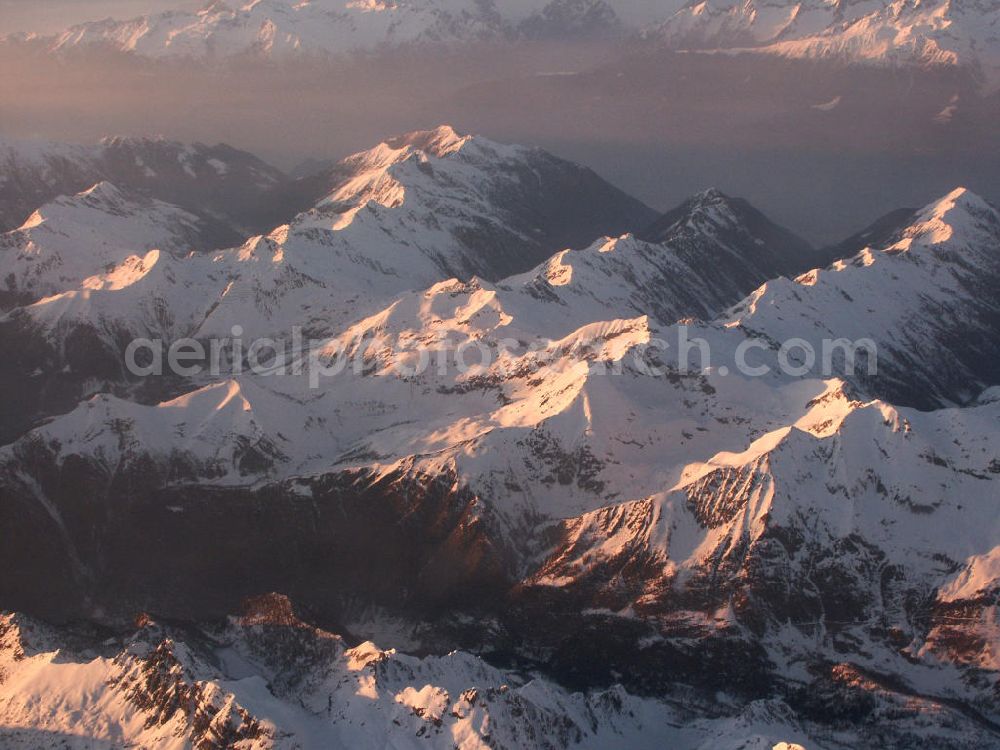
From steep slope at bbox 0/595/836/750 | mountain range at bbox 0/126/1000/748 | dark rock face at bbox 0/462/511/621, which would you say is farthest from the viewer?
dark rock face at bbox 0/462/511/621

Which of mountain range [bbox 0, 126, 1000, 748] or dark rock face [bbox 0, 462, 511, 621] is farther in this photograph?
dark rock face [bbox 0, 462, 511, 621]

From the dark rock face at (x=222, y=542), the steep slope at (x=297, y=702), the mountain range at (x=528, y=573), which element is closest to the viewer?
the steep slope at (x=297, y=702)

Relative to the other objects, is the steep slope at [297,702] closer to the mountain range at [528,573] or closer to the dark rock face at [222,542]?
the mountain range at [528,573]

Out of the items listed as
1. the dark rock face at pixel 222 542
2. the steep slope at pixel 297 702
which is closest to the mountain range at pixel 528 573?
the steep slope at pixel 297 702

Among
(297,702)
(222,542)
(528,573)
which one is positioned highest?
(297,702)

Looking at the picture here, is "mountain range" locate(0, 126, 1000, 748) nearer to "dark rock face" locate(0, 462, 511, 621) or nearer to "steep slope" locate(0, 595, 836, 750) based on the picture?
"steep slope" locate(0, 595, 836, 750)

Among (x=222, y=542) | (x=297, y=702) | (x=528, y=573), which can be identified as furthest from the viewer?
(x=222, y=542)

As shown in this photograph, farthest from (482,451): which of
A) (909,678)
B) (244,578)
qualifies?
(909,678)

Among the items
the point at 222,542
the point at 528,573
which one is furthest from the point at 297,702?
the point at 222,542

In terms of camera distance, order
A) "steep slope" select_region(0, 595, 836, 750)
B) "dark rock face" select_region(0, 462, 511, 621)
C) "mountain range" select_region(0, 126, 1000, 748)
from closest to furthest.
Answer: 1. "steep slope" select_region(0, 595, 836, 750)
2. "mountain range" select_region(0, 126, 1000, 748)
3. "dark rock face" select_region(0, 462, 511, 621)

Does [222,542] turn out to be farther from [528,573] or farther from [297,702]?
[297,702]

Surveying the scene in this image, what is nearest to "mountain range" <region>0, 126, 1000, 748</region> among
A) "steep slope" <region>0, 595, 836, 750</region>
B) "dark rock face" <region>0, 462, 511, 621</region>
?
"steep slope" <region>0, 595, 836, 750</region>

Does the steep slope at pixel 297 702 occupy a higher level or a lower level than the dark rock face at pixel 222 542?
higher

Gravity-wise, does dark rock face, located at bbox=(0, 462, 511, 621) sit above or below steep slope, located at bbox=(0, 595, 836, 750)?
below
